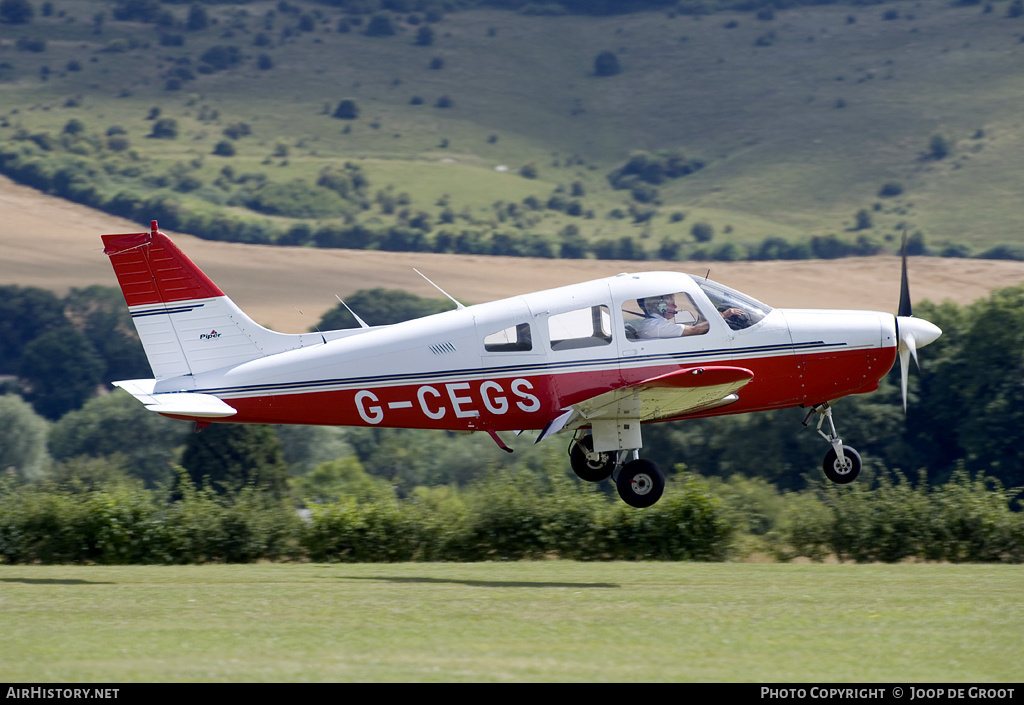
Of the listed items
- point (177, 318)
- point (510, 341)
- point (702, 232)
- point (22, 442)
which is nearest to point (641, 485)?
point (510, 341)

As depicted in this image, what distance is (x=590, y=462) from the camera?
658 inches

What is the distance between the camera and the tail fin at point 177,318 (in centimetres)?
1547

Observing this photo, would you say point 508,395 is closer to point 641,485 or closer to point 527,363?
point 527,363

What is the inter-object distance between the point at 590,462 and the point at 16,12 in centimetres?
18645

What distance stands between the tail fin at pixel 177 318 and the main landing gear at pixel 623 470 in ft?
12.9

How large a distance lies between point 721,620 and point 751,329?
521cm

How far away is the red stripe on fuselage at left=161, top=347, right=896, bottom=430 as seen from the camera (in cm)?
1512

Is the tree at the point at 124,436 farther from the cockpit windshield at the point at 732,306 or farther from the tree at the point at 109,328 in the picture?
the cockpit windshield at the point at 732,306

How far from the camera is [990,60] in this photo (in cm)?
15838

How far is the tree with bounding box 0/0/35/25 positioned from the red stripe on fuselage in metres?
183

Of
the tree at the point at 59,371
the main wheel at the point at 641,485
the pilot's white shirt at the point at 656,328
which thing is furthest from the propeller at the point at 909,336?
the tree at the point at 59,371

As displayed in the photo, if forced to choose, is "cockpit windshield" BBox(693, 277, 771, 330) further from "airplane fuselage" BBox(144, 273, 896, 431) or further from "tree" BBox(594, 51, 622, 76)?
"tree" BBox(594, 51, 622, 76)

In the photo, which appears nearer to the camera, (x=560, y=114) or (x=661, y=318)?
(x=661, y=318)

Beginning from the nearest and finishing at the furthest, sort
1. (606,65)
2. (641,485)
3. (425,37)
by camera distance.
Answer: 1. (641,485)
2. (606,65)
3. (425,37)
